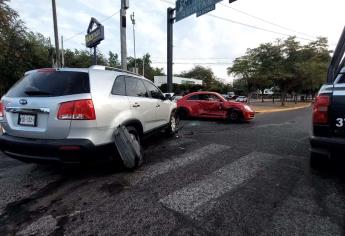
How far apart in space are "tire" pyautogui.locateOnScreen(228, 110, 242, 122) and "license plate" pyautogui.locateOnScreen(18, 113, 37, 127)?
9.45 metres

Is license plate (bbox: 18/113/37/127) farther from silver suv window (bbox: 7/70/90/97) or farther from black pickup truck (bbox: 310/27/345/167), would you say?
black pickup truck (bbox: 310/27/345/167)

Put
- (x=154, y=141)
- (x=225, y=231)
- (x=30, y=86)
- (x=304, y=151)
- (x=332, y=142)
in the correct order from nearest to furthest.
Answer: (x=225, y=231) < (x=332, y=142) < (x=30, y=86) < (x=304, y=151) < (x=154, y=141)

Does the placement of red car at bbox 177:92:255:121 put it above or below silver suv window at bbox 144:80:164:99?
below

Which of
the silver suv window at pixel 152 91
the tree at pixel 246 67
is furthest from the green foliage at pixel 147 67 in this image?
the silver suv window at pixel 152 91

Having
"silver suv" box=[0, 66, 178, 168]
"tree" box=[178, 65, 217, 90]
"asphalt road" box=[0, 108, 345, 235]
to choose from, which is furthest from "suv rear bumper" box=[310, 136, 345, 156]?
"tree" box=[178, 65, 217, 90]

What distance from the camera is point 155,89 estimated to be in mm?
6230

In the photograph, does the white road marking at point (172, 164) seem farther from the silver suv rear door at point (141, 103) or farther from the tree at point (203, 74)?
the tree at point (203, 74)

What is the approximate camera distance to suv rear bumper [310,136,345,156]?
3.41m

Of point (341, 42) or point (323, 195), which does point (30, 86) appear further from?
point (341, 42)

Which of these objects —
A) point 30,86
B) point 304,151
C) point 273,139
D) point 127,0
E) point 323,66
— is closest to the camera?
point 30,86

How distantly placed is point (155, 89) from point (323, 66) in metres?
32.2

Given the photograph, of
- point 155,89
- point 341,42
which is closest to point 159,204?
point 155,89

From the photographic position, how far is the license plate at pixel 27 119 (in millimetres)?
3641

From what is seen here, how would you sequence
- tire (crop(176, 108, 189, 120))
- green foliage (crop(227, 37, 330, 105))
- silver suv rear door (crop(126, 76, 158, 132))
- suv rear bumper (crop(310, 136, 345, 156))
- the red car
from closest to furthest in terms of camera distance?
suv rear bumper (crop(310, 136, 345, 156)) < silver suv rear door (crop(126, 76, 158, 132)) < the red car < tire (crop(176, 108, 189, 120)) < green foliage (crop(227, 37, 330, 105))
